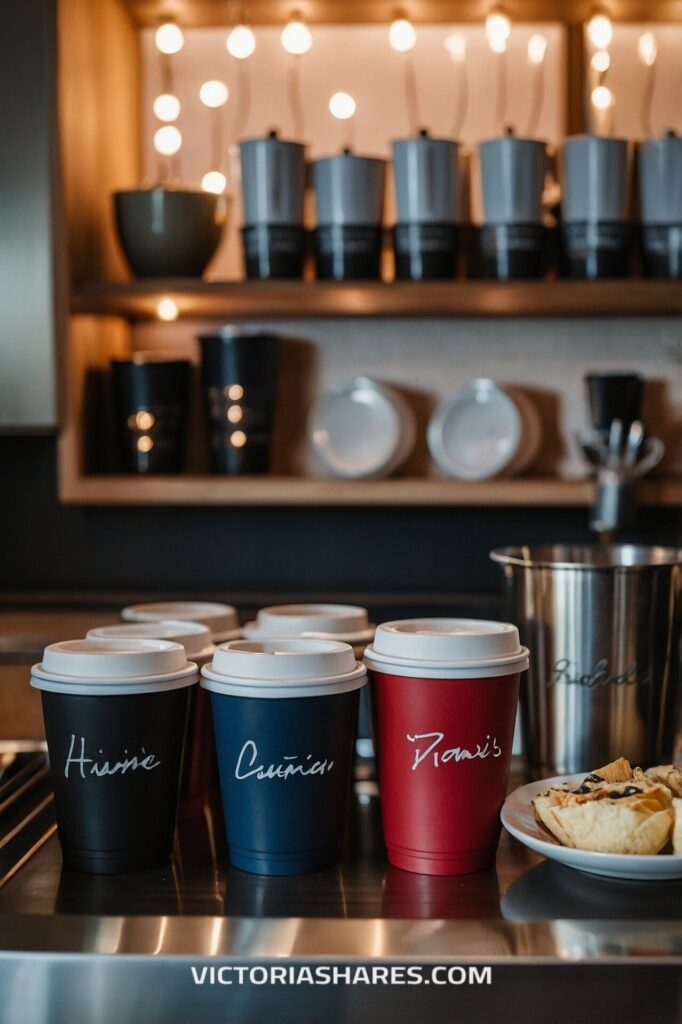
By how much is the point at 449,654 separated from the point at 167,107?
5.45ft

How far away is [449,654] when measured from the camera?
792mm

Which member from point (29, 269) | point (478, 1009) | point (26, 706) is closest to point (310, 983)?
point (478, 1009)

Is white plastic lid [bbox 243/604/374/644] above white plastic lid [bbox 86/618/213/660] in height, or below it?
below

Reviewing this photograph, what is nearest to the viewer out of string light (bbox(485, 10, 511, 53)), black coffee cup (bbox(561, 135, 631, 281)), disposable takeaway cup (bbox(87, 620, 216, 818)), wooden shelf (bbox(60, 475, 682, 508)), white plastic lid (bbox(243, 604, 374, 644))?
disposable takeaway cup (bbox(87, 620, 216, 818))

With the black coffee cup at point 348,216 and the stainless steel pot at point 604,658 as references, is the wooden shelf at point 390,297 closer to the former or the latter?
the black coffee cup at point 348,216

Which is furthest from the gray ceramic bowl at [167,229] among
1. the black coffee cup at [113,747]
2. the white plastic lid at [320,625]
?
the black coffee cup at [113,747]

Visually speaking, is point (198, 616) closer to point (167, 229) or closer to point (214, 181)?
point (167, 229)

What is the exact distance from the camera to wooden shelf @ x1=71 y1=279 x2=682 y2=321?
1.82 meters

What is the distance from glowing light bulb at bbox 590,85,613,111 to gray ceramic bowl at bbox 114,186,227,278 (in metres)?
0.72

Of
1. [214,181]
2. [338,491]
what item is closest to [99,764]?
[338,491]

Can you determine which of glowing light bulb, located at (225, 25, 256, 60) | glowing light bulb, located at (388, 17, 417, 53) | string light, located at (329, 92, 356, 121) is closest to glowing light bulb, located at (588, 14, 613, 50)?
glowing light bulb, located at (388, 17, 417, 53)

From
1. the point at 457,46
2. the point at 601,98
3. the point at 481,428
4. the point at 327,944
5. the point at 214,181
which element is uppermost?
the point at 457,46

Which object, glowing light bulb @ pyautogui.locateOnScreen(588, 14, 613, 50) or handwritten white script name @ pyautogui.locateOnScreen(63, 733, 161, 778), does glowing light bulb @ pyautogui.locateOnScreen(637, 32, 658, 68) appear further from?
handwritten white script name @ pyautogui.locateOnScreen(63, 733, 161, 778)

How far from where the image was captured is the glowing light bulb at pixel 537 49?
2096 mm
